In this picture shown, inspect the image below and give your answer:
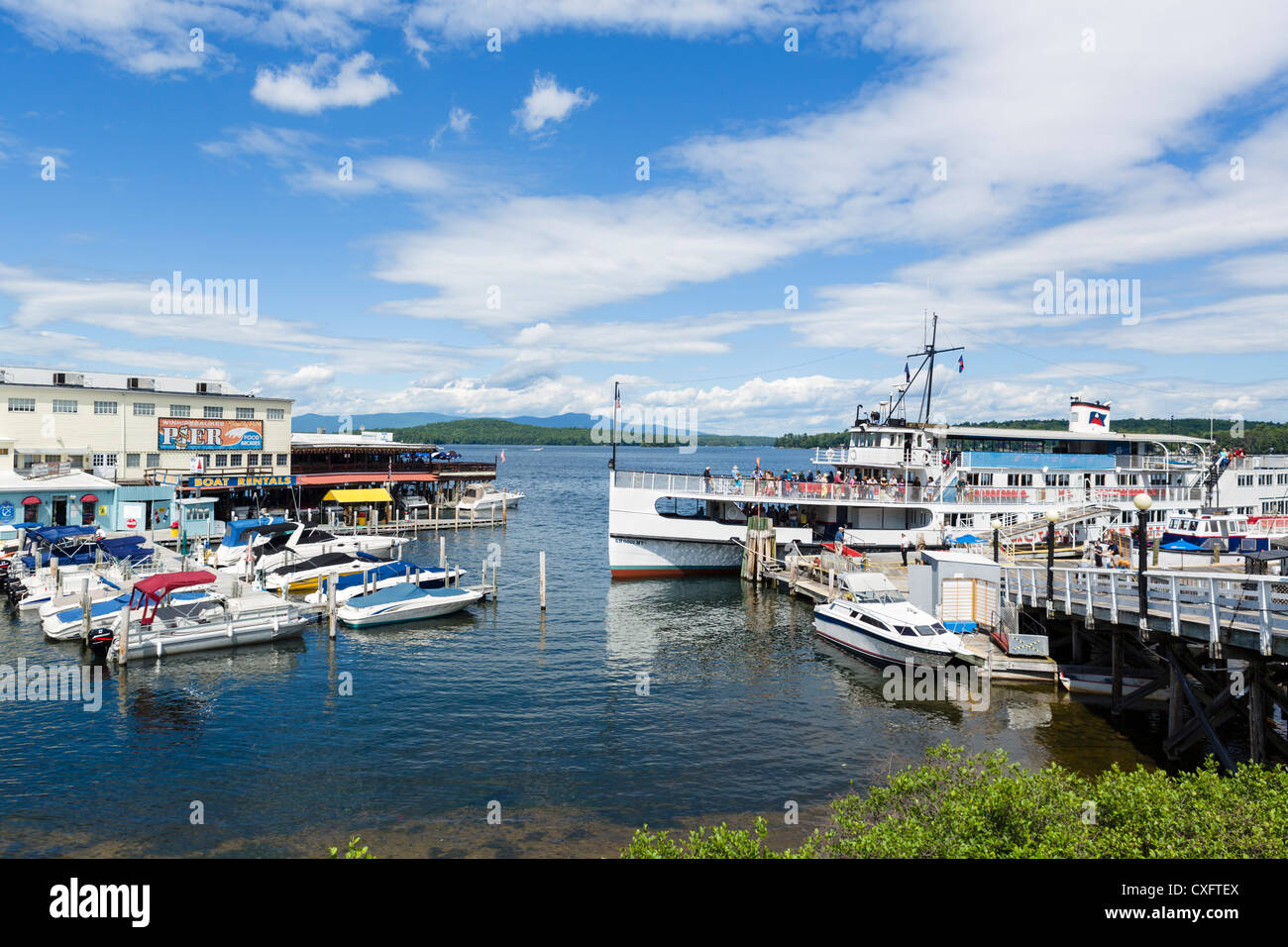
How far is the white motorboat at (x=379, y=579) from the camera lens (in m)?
36.1

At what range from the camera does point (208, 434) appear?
190ft

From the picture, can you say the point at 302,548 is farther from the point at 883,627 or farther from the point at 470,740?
the point at 883,627

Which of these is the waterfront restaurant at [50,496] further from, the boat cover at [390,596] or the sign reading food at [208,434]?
the boat cover at [390,596]

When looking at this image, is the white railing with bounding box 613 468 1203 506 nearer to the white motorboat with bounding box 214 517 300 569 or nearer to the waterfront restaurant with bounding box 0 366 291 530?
the white motorboat with bounding box 214 517 300 569

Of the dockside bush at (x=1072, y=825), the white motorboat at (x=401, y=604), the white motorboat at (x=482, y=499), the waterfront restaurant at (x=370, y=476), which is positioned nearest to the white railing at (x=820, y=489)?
the white motorboat at (x=401, y=604)

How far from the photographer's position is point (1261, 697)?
55.8ft

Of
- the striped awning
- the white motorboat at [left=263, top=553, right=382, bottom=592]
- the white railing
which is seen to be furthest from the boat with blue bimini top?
the striped awning

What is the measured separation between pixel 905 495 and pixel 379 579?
2844 cm

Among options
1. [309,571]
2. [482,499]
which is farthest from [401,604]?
[482,499]

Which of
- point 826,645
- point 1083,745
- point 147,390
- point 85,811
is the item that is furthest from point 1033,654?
point 147,390

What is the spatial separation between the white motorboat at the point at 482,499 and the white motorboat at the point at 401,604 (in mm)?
36916
